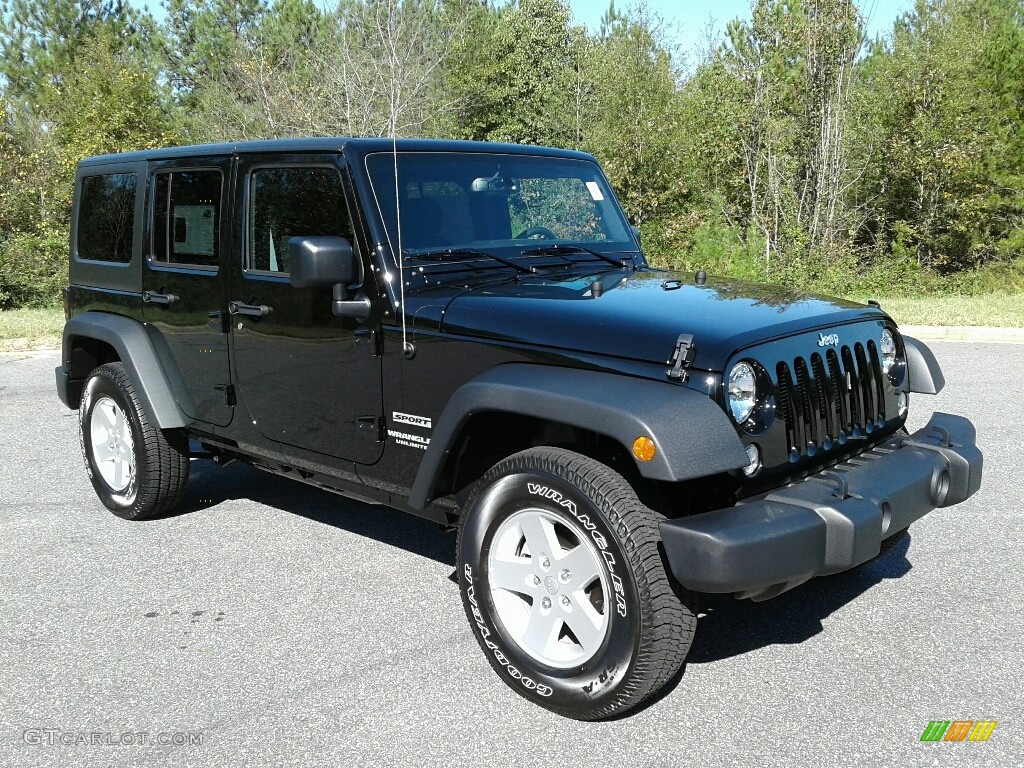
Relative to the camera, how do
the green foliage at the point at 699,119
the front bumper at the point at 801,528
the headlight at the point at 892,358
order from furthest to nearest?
the green foliage at the point at 699,119
the headlight at the point at 892,358
the front bumper at the point at 801,528

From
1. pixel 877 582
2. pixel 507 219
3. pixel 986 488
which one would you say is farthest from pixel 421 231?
pixel 986 488

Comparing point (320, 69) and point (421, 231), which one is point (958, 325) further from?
point (320, 69)

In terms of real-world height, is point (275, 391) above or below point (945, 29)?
below

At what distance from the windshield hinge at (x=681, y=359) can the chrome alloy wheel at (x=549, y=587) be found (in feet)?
1.88

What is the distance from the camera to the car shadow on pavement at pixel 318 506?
5070 millimetres

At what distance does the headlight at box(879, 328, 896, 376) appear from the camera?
3941 millimetres

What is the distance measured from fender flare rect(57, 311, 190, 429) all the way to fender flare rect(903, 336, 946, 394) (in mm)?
3353

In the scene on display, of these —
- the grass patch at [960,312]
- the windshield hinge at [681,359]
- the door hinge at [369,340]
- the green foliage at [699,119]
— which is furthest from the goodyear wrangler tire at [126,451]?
the green foliage at [699,119]

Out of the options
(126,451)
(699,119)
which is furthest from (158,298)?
(699,119)

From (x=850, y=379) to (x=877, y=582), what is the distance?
1197 mm

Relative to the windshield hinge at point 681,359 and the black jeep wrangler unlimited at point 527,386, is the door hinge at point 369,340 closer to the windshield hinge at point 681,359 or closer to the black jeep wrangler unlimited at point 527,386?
the black jeep wrangler unlimited at point 527,386

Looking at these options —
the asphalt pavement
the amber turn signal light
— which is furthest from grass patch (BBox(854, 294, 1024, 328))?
the amber turn signal light

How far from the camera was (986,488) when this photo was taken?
222 inches

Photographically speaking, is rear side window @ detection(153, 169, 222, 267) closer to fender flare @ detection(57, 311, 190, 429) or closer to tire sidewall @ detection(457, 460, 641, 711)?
fender flare @ detection(57, 311, 190, 429)
